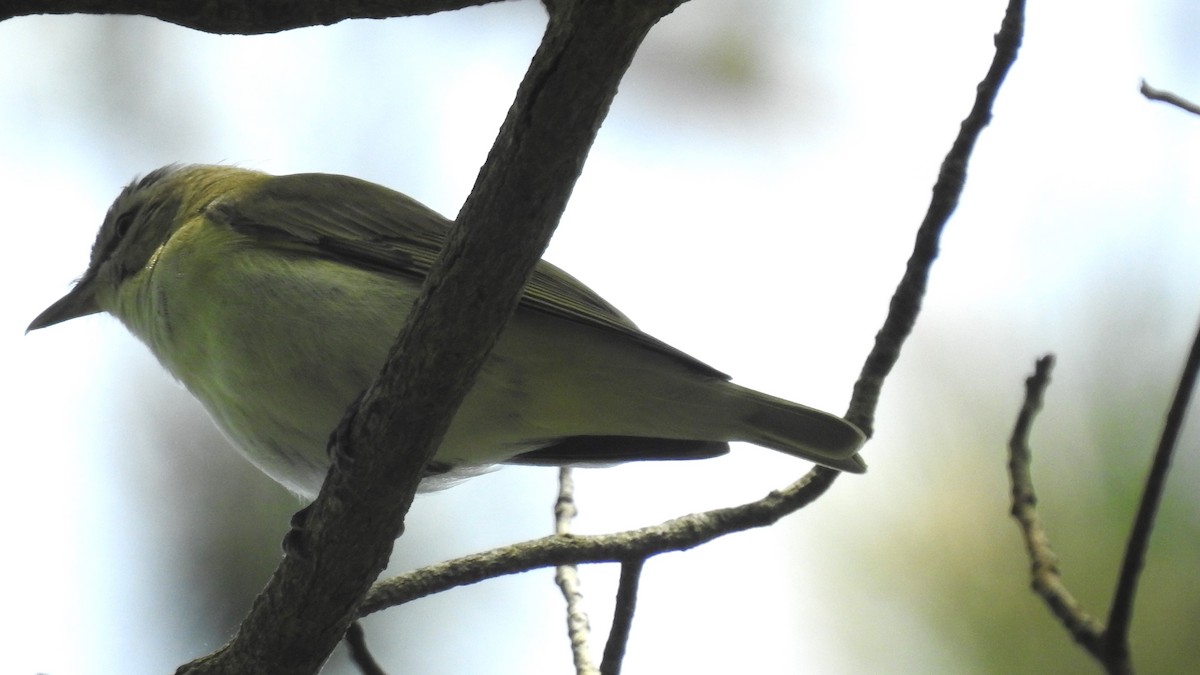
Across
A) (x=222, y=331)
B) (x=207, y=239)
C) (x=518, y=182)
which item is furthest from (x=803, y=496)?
(x=207, y=239)

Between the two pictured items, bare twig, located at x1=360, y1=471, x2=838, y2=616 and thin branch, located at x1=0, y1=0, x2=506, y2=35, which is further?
bare twig, located at x1=360, y1=471, x2=838, y2=616

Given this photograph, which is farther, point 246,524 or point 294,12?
point 246,524

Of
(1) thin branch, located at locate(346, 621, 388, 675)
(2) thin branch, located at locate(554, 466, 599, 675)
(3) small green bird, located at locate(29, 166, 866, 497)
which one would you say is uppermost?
(3) small green bird, located at locate(29, 166, 866, 497)

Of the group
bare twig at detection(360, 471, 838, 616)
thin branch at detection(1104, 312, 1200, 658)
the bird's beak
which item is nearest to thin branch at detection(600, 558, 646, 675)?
bare twig at detection(360, 471, 838, 616)

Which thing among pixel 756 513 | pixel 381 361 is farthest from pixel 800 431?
pixel 381 361

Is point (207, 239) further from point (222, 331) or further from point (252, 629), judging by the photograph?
point (252, 629)

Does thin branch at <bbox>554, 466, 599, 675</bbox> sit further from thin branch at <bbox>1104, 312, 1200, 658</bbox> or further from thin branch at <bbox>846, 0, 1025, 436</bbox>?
thin branch at <bbox>1104, 312, 1200, 658</bbox>

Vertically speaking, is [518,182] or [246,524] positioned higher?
[518,182]
